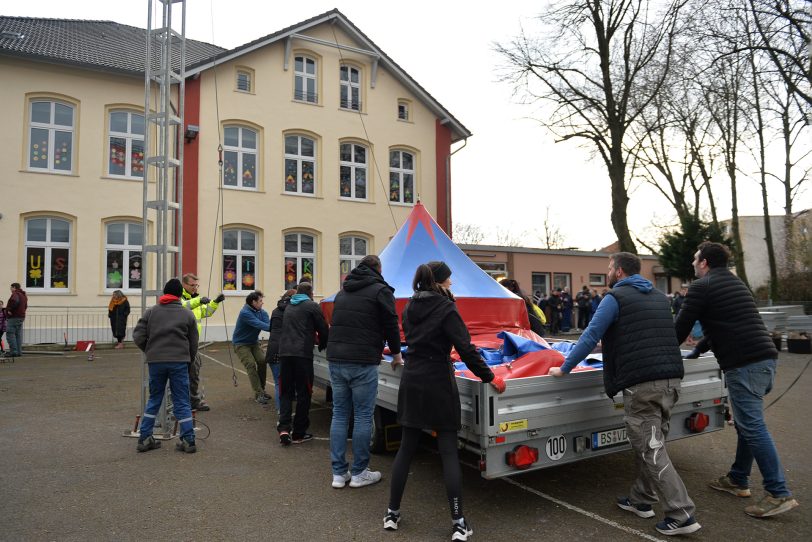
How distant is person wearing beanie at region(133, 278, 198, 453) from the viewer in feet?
19.5

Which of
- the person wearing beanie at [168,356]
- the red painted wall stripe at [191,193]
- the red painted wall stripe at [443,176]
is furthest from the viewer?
the red painted wall stripe at [443,176]

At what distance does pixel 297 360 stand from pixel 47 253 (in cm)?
1447

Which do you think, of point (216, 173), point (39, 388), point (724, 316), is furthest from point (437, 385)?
point (216, 173)

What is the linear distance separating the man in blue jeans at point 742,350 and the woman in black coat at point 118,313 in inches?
608

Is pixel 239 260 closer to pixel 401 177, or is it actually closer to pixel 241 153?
pixel 241 153

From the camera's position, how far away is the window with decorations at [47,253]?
17062 mm

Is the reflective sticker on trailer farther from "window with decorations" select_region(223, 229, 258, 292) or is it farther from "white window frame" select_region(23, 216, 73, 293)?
"white window frame" select_region(23, 216, 73, 293)

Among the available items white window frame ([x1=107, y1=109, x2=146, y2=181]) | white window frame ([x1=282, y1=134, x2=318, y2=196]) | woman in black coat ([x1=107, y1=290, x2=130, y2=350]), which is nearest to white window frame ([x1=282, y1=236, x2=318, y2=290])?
white window frame ([x1=282, y1=134, x2=318, y2=196])

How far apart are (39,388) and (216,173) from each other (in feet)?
34.3

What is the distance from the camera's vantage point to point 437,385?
393 cm

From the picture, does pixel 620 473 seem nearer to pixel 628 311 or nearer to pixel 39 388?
pixel 628 311

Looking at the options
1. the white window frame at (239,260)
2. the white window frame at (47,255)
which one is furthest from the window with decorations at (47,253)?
the white window frame at (239,260)

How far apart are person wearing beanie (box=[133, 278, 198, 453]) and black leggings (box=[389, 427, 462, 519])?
9.43 ft

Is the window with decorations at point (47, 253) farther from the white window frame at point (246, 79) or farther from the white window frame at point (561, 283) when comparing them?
the white window frame at point (561, 283)
